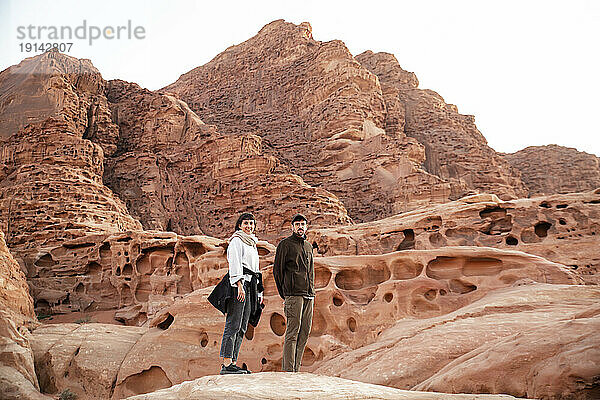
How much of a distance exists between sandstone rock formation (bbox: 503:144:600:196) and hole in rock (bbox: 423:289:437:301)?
3675 centimetres

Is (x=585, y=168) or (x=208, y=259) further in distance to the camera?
(x=585, y=168)

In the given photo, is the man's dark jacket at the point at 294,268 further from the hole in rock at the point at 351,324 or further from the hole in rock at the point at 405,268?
the hole in rock at the point at 405,268

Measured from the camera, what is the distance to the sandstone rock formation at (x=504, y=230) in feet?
51.0

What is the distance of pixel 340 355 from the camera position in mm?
7812

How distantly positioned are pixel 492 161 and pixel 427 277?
37.2 metres

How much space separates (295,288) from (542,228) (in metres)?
13.4

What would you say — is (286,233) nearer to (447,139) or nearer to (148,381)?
(148,381)

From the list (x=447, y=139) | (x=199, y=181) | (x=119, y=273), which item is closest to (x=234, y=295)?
(x=119, y=273)

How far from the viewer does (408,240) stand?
18531 millimetres

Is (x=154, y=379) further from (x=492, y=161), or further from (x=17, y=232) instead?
(x=492, y=161)

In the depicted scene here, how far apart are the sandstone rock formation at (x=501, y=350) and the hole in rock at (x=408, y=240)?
33.0 ft

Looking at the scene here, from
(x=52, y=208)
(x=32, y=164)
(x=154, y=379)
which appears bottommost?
(x=154, y=379)

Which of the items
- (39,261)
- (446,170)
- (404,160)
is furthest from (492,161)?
(39,261)

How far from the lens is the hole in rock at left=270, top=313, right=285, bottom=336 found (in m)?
8.93
